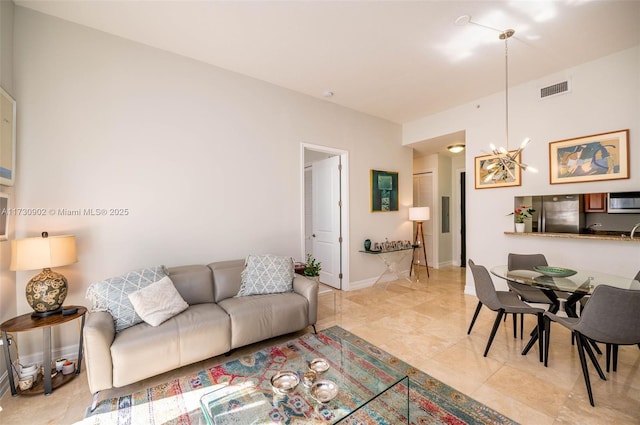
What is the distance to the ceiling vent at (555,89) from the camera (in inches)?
138

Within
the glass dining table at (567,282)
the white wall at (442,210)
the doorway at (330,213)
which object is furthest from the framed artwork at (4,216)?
the white wall at (442,210)

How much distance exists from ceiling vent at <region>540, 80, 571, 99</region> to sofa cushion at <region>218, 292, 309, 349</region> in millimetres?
4171

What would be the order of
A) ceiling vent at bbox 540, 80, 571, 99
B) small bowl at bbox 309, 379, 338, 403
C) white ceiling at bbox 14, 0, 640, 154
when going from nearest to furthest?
small bowl at bbox 309, 379, 338, 403, white ceiling at bbox 14, 0, 640, 154, ceiling vent at bbox 540, 80, 571, 99

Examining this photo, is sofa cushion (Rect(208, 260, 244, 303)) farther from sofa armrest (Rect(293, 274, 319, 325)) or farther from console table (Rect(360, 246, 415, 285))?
console table (Rect(360, 246, 415, 285))

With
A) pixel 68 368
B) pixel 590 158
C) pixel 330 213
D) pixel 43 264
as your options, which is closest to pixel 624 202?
pixel 590 158

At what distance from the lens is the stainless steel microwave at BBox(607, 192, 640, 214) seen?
299 cm

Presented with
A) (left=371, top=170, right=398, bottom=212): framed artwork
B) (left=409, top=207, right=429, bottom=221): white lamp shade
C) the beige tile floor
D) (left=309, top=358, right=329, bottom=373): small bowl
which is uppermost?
(left=371, top=170, right=398, bottom=212): framed artwork

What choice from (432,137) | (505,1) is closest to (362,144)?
(432,137)

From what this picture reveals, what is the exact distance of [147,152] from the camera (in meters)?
2.99

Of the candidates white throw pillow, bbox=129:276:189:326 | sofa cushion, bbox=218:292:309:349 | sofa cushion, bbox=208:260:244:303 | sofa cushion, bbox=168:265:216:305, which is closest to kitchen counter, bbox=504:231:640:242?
sofa cushion, bbox=218:292:309:349

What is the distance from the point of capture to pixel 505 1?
2332 mm

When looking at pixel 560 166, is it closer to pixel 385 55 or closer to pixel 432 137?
pixel 432 137

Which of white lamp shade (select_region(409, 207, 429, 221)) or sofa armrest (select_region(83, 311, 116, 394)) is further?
white lamp shade (select_region(409, 207, 429, 221))

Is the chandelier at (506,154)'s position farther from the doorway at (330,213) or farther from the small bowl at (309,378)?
the small bowl at (309,378)
